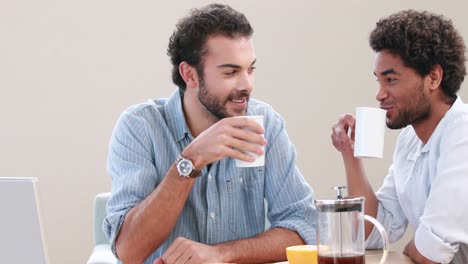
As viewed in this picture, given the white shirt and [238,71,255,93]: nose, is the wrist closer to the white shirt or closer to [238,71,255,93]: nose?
[238,71,255,93]: nose

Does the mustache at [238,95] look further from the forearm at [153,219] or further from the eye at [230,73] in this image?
the forearm at [153,219]

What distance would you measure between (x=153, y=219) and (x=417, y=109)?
82 cm

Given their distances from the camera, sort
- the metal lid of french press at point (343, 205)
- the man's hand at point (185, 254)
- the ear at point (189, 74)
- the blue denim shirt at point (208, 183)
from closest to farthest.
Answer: the metal lid of french press at point (343, 205) → the man's hand at point (185, 254) → the blue denim shirt at point (208, 183) → the ear at point (189, 74)

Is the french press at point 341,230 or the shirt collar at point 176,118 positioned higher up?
the shirt collar at point 176,118

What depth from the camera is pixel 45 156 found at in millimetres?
3570

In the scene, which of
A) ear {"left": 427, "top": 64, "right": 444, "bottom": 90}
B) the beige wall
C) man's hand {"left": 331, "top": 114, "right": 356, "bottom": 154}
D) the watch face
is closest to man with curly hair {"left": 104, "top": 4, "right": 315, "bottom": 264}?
the watch face

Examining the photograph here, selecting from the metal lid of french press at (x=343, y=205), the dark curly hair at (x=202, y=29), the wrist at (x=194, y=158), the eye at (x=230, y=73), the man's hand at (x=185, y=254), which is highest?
the dark curly hair at (x=202, y=29)

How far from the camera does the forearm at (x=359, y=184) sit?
2307mm

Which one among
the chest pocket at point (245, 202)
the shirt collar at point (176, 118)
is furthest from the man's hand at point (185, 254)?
the shirt collar at point (176, 118)

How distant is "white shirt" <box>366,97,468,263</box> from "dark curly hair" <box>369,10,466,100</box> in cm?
9

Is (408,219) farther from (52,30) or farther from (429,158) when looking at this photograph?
(52,30)

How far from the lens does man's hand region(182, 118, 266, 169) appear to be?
1.71 meters

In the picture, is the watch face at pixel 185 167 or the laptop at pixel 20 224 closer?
the laptop at pixel 20 224

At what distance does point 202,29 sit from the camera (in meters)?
2.21
